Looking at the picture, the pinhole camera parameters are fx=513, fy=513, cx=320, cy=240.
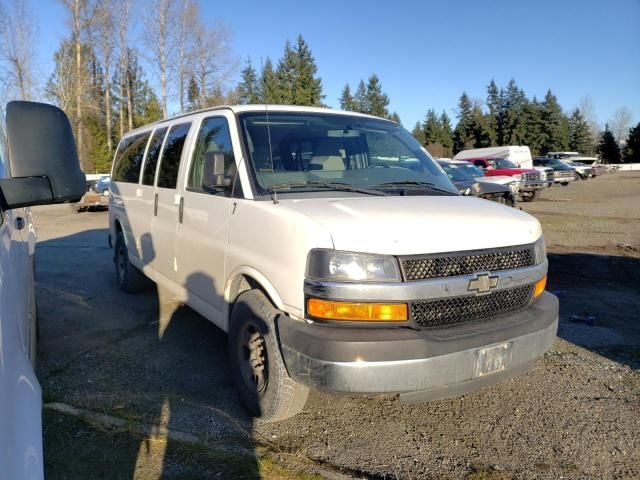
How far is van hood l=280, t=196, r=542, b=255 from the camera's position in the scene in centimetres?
275

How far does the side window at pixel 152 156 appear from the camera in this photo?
5.23 meters

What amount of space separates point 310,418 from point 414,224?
1570 mm

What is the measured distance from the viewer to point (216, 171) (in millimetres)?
3641

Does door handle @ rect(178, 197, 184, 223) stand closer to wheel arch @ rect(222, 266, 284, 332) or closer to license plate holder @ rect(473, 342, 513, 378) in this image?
wheel arch @ rect(222, 266, 284, 332)

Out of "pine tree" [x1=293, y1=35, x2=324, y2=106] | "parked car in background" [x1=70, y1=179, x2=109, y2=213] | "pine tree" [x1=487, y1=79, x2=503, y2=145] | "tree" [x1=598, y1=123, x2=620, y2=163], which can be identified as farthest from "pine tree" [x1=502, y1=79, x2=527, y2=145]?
"pine tree" [x1=293, y1=35, x2=324, y2=106]

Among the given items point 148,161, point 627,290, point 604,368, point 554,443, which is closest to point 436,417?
point 554,443

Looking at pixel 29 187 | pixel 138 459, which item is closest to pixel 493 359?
pixel 138 459

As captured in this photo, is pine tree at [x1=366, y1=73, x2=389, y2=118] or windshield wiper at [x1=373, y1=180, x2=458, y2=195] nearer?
windshield wiper at [x1=373, y1=180, x2=458, y2=195]

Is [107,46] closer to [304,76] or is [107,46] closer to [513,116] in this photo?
[304,76]

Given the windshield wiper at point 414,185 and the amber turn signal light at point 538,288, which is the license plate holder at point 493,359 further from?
the windshield wiper at point 414,185

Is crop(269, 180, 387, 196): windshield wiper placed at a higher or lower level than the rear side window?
lower

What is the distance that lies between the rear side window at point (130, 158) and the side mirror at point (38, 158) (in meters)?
3.95

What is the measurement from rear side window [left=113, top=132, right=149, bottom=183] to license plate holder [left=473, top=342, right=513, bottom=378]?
14.1 feet

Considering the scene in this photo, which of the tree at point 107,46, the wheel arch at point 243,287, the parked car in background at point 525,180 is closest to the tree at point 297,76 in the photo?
the wheel arch at point 243,287
